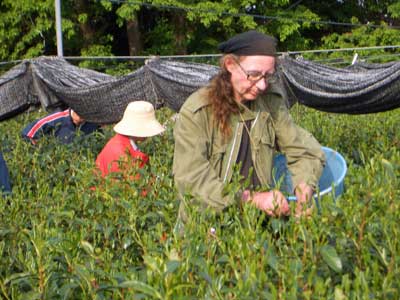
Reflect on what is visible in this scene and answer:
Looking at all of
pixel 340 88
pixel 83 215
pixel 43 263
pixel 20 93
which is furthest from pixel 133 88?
pixel 43 263

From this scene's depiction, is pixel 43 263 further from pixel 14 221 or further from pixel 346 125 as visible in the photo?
pixel 346 125

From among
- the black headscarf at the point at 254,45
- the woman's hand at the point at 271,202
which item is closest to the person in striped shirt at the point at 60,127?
the black headscarf at the point at 254,45

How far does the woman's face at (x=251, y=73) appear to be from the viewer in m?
2.60

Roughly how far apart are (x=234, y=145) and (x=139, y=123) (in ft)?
7.32

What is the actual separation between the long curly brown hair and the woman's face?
0.03 m

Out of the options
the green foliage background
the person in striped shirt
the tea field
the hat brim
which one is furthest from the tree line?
the tea field

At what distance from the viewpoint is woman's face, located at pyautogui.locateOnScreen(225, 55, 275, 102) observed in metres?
2.60

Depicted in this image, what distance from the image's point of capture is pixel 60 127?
255 inches

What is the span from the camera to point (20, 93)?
7.29m

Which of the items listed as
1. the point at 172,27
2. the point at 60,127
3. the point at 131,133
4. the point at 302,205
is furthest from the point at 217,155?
the point at 172,27

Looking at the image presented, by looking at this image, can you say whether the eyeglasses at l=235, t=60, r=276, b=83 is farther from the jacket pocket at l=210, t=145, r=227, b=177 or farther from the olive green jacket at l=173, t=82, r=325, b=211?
the jacket pocket at l=210, t=145, r=227, b=177

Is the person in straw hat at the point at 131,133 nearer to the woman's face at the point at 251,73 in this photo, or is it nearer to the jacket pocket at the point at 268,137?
the jacket pocket at the point at 268,137

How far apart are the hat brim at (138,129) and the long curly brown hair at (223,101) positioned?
2054 mm

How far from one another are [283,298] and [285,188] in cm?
143
